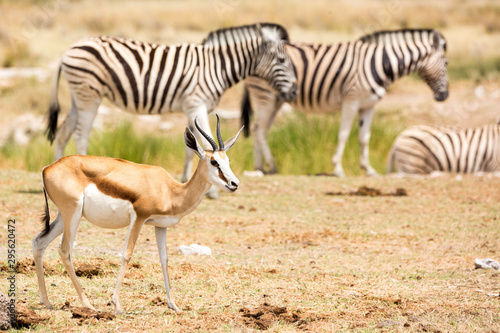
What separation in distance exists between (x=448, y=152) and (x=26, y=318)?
977 centimetres

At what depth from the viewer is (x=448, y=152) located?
13.2 meters

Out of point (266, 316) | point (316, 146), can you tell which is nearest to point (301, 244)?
point (266, 316)

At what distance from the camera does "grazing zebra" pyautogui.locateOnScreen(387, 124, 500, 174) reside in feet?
43.1

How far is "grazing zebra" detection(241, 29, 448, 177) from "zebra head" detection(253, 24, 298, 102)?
145 cm

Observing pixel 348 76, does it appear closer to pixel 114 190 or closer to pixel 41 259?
pixel 114 190

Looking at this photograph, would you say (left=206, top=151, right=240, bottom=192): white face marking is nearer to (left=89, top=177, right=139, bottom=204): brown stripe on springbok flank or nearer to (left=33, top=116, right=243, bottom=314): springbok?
(left=33, top=116, right=243, bottom=314): springbok

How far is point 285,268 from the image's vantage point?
22.5 ft

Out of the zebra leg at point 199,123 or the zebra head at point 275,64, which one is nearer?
the zebra leg at point 199,123

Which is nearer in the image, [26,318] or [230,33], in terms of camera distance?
[26,318]

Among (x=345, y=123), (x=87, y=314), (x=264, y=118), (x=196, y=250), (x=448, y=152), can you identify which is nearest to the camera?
(x=87, y=314)

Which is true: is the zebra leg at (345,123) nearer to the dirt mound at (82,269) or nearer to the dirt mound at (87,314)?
the dirt mound at (82,269)

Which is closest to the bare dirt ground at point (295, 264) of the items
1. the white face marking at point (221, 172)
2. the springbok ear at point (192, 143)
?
the white face marking at point (221, 172)

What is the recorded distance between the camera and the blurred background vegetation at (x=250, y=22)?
13.8m

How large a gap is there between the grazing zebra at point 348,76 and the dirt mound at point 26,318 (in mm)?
8245
